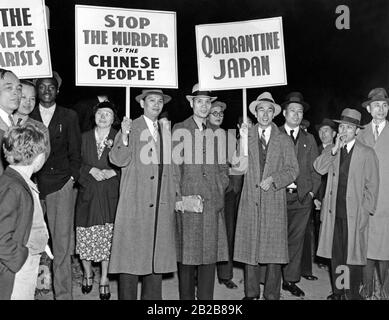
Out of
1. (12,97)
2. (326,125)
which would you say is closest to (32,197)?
(12,97)

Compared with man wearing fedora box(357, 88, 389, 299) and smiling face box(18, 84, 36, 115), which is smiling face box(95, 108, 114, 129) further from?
man wearing fedora box(357, 88, 389, 299)

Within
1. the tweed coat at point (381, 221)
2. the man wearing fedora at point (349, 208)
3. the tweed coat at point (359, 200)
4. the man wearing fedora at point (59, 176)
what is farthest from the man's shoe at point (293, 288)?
the man wearing fedora at point (59, 176)

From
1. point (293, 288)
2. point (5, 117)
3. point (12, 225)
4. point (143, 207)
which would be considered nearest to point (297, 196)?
point (293, 288)

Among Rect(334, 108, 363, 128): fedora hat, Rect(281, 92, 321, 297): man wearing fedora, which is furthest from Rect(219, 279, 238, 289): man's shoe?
Rect(334, 108, 363, 128): fedora hat

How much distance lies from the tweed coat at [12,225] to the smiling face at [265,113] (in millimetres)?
2921

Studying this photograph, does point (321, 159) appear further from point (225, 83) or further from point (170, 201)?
point (170, 201)

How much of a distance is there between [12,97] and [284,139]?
2.83 meters

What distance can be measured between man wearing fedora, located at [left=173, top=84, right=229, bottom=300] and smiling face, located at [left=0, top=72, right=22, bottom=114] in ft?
5.27

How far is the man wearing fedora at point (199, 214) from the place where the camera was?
212 inches

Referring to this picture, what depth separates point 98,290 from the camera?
6.31m

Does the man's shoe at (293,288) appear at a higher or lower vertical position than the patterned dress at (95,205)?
lower

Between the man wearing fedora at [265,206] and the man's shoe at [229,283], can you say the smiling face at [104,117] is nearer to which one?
Result: the man wearing fedora at [265,206]

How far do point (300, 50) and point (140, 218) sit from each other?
1037 centimetres

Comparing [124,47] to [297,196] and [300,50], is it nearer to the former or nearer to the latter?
[297,196]
